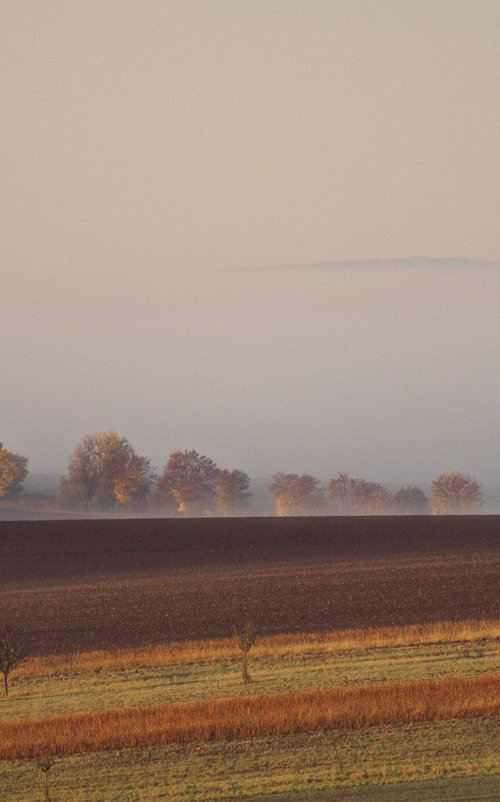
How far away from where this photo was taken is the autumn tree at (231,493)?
566 ft

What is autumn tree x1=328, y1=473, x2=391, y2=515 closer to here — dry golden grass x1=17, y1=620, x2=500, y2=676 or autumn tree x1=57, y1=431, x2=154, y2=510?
autumn tree x1=57, y1=431, x2=154, y2=510

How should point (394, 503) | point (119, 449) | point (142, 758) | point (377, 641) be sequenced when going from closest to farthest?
point (142, 758) < point (377, 641) < point (119, 449) < point (394, 503)

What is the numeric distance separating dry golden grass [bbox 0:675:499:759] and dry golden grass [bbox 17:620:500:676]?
27.3ft

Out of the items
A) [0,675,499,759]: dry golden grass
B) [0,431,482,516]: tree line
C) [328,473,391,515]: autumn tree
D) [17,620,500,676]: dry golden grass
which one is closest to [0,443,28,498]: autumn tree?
[0,431,482,516]: tree line

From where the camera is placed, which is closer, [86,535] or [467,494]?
[86,535]

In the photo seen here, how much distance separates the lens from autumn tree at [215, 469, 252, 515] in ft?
566

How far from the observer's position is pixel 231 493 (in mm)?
173500

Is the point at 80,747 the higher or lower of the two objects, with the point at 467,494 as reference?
lower

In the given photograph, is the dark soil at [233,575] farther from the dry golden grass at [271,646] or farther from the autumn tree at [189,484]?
the autumn tree at [189,484]

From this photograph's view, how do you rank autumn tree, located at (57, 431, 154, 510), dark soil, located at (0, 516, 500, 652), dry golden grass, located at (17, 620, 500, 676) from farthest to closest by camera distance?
1. autumn tree, located at (57, 431, 154, 510)
2. dark soil, located at (0, 516, 500, 652)
3. dry golden grass, located at (17, 620, 500, 676)

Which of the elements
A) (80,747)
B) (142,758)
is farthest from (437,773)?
(80,747)

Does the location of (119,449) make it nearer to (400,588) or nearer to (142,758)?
(400,588)

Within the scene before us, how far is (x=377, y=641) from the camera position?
35812mm

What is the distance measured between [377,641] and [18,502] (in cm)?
15028
